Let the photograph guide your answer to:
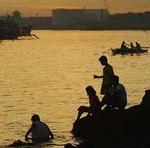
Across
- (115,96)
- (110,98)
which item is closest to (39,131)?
(110,98)

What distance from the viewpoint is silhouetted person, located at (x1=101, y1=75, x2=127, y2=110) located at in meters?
20.2

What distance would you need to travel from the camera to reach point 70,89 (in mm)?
46469

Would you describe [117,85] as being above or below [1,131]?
above

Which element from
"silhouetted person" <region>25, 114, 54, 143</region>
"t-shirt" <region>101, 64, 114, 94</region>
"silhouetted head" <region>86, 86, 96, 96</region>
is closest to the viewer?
"silhouetted head" <region>86, 86, 96, 96</region>

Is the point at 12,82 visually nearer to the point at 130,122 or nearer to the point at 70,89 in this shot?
the point at 70,89

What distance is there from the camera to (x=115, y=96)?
795 inches

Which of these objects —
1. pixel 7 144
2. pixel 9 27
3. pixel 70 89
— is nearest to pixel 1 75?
pixel 70 89

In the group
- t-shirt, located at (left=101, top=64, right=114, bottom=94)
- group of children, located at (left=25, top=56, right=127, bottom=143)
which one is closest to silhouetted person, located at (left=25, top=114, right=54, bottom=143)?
group of children, located at (left=25, top=56, right=127, bottom=143)

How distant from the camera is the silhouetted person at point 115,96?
20.2m

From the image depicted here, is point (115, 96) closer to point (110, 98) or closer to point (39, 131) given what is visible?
point (110, 98)

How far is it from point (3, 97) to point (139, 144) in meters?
24.5

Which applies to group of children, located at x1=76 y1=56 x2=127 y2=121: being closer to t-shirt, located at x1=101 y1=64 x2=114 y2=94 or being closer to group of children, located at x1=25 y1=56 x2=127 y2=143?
group of children, located at x1=25 y1=56 x2=127 y2=143

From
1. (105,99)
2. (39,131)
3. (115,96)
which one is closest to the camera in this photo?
(115,96)

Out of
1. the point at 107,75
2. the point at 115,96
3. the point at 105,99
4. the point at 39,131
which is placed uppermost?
the point at 107,75
